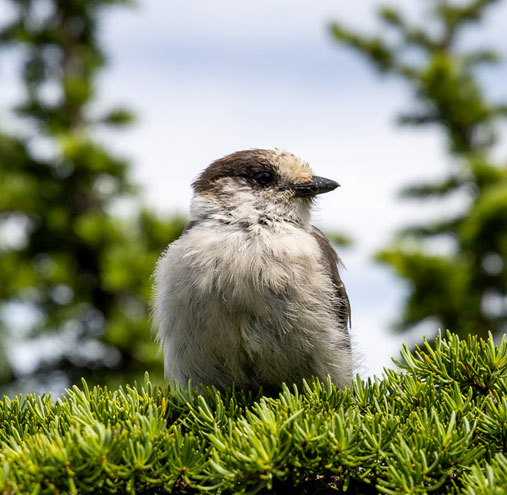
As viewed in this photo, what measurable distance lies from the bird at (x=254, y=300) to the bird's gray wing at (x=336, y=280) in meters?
0.01

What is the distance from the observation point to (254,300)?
3254mm

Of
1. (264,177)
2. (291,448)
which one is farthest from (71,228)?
(291,448)

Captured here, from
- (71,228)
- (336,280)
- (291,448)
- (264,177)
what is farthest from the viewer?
(71,228)

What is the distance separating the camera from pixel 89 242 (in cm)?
797

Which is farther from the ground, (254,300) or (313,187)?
(313,187)

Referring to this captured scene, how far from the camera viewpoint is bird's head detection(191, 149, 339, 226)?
3875 millimetres

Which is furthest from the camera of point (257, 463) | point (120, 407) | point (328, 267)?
point (328, 267)

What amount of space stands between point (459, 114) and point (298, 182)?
650 cm

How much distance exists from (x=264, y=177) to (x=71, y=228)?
5047 mm

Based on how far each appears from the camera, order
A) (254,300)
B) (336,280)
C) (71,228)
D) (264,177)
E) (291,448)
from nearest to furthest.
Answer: (291,448), (254,300), (336,280), (264,177), (71,228)

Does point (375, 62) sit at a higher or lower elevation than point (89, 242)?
higher

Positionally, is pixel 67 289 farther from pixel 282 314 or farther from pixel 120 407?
pixel 120 407

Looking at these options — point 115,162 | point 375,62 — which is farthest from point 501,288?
point 115,162

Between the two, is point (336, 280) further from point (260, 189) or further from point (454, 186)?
point (454, 186)
